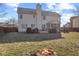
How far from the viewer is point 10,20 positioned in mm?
1999

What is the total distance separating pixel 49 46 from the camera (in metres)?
1.96

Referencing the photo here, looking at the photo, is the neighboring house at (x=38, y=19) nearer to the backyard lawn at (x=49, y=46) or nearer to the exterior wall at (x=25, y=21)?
the exterior wall at (x=25, y=21)

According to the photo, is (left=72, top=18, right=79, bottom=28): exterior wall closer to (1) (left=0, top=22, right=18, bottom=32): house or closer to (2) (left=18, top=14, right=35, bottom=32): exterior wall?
(2) (left=18, top=14, right=35, bottom=32): exterior wall

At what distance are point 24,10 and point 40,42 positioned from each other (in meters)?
0.36

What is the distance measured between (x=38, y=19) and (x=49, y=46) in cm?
30

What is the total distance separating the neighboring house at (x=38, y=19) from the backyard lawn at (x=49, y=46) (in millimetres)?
136

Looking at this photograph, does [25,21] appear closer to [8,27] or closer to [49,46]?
[8,27]

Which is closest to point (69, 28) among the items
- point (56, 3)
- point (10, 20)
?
point (56, 3)

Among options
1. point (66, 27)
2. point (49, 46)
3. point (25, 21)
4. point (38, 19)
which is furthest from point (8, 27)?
point (66, 27)

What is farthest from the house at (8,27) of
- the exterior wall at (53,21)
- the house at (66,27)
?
the house at (66,27)

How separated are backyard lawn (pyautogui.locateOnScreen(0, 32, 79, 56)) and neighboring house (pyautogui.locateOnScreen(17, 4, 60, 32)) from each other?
14 centimetres

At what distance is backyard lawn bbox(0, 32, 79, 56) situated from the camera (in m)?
1.95

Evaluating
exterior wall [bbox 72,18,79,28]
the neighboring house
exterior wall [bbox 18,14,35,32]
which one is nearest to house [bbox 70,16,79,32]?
exterior wall [bbox 72,18,79,28]

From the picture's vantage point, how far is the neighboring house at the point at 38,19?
1.98 metres
